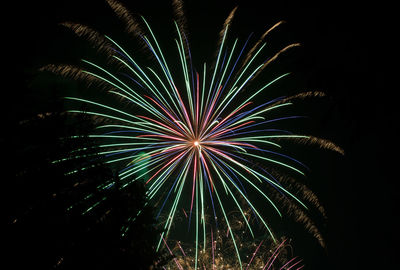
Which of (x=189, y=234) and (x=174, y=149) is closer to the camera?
(x=174, y=149)

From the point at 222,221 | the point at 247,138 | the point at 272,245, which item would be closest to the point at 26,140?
the point at 247,138

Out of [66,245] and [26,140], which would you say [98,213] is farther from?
[26,140]

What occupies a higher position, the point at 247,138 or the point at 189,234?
the point at 247,138

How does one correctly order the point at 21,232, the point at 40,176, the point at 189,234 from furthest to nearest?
the point at 189,234, the point at 40,176, the point at 21,232

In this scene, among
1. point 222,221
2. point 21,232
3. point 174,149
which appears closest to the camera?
point 21,232

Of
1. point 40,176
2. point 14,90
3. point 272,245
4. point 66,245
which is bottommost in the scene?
point 272,245

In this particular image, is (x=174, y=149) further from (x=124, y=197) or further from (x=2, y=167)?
(x=2, y=167)

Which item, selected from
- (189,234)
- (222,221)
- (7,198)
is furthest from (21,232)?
(189,234)

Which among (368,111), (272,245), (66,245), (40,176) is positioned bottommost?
(272,245)

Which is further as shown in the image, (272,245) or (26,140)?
(272,245)
